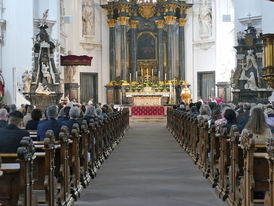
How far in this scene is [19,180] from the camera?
3.69 m

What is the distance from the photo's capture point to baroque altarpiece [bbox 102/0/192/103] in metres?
28.0

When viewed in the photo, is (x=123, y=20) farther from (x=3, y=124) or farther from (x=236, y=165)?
(x=236, y=165)

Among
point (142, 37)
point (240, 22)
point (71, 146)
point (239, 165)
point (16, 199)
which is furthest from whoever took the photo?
point (142, 37)

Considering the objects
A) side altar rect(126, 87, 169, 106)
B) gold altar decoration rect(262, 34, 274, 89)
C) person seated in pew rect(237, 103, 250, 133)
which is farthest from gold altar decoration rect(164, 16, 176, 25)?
person seated in pew rect(237, 103, 250, 133)

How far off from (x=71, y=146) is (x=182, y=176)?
96.7 inches

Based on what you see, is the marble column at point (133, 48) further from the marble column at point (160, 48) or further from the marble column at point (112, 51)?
the marble column at point (160, 48)

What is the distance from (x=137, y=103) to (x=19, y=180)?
22392mm

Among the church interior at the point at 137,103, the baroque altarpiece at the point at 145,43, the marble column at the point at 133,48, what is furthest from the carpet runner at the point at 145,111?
the marble column at the point at 133,48

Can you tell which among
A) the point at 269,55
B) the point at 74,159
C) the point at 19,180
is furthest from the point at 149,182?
the point at 269,55

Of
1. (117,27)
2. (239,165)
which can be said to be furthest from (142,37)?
(239,165)

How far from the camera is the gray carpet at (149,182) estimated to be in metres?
6.11

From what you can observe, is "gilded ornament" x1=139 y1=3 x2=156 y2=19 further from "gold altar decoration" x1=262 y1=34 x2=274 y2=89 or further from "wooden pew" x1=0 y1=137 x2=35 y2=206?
"wooden pew" x1=0 y1=137 x2=35 y2=206

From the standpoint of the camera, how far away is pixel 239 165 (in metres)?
5.52

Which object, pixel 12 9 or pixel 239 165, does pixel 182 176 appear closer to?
pixel 239 165
